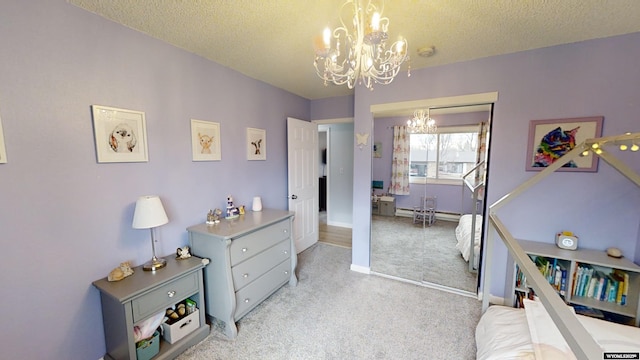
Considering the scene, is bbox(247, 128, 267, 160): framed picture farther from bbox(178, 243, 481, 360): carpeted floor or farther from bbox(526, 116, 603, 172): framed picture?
bbox(526, 116, 603, 172): framed picture

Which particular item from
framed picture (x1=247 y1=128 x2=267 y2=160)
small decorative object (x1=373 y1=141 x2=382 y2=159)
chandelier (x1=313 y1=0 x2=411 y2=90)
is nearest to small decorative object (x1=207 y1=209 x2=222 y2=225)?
framed picture (x1=247 y1=128 x2=267 y2=160)

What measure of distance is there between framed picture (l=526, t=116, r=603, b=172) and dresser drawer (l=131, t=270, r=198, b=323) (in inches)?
123

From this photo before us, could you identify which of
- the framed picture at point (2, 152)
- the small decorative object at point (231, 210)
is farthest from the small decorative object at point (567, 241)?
the framed picture at point (2, 152)

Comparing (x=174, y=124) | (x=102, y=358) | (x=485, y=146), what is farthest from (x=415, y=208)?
(x=102, y=358)

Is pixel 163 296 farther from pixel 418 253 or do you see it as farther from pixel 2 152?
pixel 418 253

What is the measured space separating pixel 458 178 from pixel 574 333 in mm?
2274

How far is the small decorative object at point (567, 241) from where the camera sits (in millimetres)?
2014

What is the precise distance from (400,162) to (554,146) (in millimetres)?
1382

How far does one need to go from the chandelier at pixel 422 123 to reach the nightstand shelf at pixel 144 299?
259 cm

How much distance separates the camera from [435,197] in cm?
282

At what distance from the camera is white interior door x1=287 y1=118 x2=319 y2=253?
3.36 m

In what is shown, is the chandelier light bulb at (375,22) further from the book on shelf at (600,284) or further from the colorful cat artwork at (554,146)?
the book on shelf at (600,284)

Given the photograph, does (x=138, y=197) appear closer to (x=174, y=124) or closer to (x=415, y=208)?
(x=174, y=124)

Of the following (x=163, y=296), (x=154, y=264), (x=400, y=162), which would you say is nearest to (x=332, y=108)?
(x=400, y=162)
